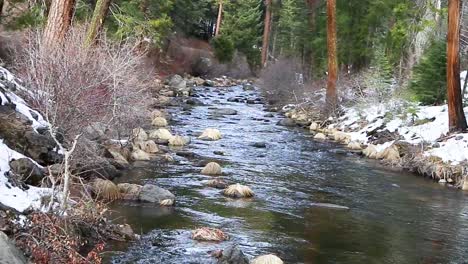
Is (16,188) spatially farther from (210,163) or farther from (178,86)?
(178,86)

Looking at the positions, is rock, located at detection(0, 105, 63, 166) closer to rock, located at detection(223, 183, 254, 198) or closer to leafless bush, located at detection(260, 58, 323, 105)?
rock, located at detection(223, 183, 254, 198)

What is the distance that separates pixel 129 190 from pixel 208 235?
8.70 ft

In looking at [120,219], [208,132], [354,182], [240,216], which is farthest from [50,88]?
[208,132]

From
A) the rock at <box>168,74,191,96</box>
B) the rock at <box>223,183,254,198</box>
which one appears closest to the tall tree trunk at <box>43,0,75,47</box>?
the rock at <box>223,183,254,198</box>

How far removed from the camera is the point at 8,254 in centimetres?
560

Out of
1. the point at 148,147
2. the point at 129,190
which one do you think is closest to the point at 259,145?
the point at 148,147

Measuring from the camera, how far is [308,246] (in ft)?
30.4

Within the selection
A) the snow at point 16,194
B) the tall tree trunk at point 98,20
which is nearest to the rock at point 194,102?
the tall tree trunk at point 98,20

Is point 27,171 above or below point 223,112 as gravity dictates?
above

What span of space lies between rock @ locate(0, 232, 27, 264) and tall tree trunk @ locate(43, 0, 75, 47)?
25.6 feet

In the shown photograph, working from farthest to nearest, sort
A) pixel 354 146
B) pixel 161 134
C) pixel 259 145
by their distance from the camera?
pixel 354 146 → pixel 259 145 → pixel 161 134

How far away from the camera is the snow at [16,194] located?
25.4 ft

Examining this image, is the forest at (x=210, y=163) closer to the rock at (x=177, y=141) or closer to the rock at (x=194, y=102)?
the rock at (x=177, y=141)

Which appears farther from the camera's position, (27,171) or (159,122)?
(159,122)
